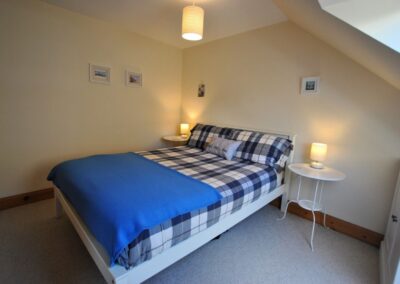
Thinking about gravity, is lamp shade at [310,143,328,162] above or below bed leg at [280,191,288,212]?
above

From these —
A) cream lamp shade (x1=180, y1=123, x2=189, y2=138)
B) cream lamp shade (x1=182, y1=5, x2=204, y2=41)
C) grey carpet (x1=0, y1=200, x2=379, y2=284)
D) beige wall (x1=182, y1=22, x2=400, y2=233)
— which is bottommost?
grey carpet (x1=0, y1=200, x2=379, y2=284)

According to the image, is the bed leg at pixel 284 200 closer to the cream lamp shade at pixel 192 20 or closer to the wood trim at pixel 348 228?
the wood trim at pixel 348 228

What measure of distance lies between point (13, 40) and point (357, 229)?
4.32 m

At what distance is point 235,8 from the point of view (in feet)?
7.57

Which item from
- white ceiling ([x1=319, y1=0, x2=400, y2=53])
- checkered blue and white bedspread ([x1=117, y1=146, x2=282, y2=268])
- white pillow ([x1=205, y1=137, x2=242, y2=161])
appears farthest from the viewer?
white pillow ([x1=205, y1=137, x2=242, y2=161])

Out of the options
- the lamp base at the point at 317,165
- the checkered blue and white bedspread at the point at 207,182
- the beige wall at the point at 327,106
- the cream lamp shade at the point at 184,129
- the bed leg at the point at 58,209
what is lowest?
the bed leg at the point at 58,209

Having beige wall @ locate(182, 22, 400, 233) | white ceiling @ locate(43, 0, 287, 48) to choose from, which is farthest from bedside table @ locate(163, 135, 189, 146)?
white ceiling @ locate(43, 0, 287, 48)

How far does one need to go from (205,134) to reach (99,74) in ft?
5.87

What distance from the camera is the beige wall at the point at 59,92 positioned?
2.34 m

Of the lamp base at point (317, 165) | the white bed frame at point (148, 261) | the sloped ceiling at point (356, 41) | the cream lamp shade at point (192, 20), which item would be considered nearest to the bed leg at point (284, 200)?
the lamp base at point (317, 165)

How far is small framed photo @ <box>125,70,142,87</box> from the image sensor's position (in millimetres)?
3248

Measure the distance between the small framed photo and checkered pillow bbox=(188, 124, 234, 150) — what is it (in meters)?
1.25

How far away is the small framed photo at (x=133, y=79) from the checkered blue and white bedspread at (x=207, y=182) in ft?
4.35

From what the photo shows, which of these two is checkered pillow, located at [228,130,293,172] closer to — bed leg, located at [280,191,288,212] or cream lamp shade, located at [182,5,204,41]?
bed leg, located at [280,191,288,212]
